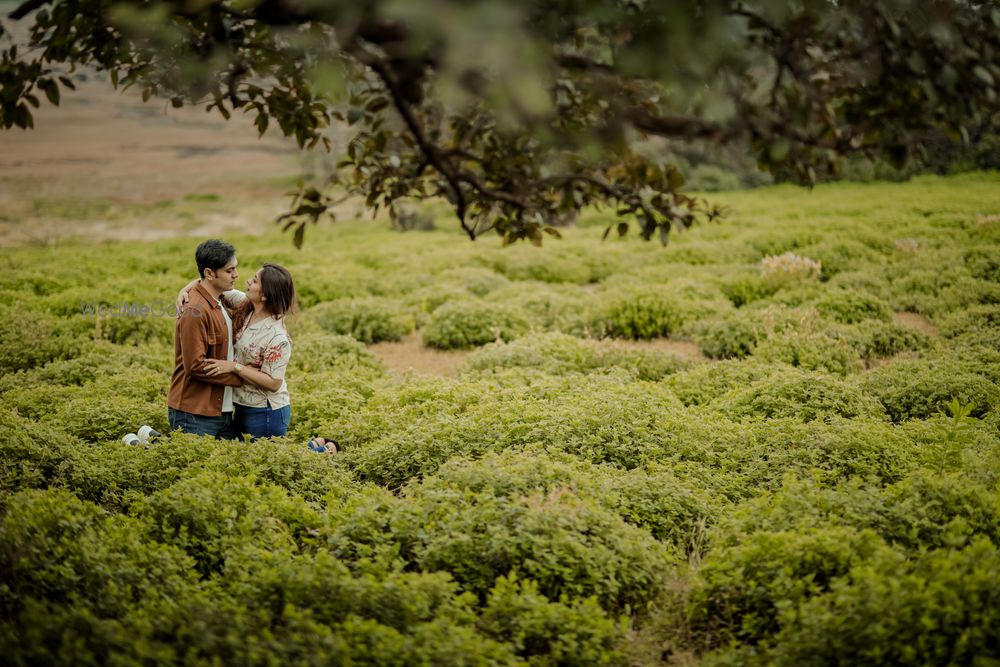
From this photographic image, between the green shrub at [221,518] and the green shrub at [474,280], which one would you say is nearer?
the green shrub at [221,518]

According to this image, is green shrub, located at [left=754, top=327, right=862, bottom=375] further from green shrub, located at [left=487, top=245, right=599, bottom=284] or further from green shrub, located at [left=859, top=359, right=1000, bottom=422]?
green shrub, located at [left=487, top=245, right=599, bottom=284]

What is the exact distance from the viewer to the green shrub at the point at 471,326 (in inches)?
406

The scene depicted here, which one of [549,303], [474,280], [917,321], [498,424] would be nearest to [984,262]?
[917,321]

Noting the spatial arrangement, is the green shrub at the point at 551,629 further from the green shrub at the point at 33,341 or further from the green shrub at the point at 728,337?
the green shrub at the point at 33,341

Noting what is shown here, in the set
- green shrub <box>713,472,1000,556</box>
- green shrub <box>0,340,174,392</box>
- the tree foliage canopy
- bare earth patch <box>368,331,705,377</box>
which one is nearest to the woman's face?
the tree foliage canopy

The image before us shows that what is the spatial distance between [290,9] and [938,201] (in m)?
22.2

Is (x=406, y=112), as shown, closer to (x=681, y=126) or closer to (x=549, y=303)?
(x=681, y=126)

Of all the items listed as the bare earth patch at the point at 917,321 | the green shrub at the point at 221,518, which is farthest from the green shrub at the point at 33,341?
the bare earth patch at the point at 917,321

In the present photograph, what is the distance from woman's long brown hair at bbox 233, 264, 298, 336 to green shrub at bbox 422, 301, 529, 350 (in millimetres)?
4407

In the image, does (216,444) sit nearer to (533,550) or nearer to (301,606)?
(301,606)

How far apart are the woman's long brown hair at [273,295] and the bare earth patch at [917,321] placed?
26.4ft

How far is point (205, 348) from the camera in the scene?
5434mm

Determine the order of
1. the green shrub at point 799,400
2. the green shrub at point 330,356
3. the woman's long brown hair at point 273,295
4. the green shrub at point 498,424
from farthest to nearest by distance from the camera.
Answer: the green shrub at point 330,356 → the green shrub at point 799,400 → the green shrub at point 498,424 → the woman's long brown hair at point 273,295

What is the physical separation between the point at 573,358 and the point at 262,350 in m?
3.90
